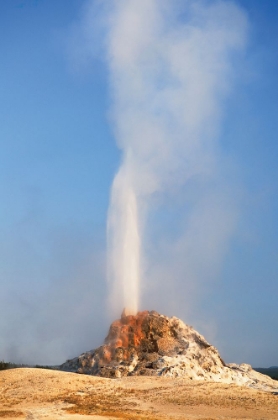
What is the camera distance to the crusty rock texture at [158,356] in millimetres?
38969

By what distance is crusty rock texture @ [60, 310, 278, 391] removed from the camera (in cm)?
3897

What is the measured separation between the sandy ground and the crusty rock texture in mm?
4379

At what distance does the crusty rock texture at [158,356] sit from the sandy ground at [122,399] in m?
4.38

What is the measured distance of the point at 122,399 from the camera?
29266 millimetres

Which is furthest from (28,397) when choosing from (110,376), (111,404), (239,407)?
(239,407)

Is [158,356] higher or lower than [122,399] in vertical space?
higher

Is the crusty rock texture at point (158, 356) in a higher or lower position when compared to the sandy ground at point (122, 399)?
higher

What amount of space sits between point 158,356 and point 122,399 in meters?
12.7

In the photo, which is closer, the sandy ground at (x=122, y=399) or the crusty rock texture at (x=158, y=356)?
the sandy ground at (x=122, y=399)

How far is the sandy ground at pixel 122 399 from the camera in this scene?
25.4m

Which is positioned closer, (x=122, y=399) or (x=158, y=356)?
(x=122, y=399)

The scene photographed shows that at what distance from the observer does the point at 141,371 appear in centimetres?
3841

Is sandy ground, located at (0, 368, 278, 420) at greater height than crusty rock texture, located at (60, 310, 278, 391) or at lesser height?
lesser

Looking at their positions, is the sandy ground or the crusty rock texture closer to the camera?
the sandy ground
